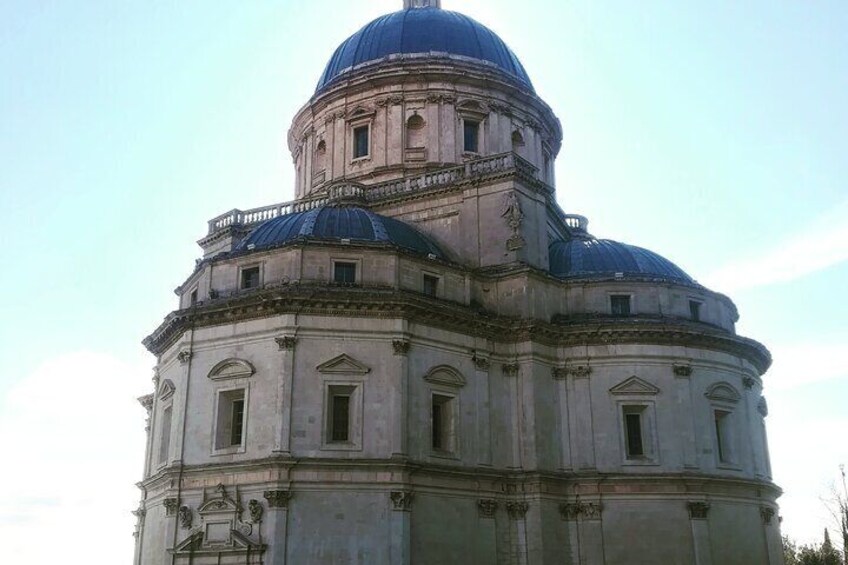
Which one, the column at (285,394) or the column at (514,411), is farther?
the column at (514,411)

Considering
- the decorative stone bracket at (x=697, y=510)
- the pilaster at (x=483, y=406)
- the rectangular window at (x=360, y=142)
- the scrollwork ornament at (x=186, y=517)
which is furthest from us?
the rectangular window at (x=360, y=142)

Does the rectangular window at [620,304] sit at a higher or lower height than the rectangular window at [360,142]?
lower

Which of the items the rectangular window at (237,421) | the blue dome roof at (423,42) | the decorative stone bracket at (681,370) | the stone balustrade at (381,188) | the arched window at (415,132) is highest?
the blue dome roof at (423,42)

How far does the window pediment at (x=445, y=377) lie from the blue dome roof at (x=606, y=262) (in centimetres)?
704

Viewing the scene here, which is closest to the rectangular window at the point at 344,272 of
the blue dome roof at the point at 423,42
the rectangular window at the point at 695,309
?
the rectangular window at the point at 695,309

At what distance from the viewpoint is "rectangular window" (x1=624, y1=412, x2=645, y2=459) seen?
3184 centimetres

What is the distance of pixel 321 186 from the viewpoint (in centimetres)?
4031

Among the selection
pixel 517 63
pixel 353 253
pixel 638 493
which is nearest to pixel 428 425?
pixel 353 253

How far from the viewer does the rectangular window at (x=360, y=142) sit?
40250 mm

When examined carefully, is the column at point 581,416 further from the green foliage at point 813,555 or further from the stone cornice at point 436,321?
the green foliage at point 813,555

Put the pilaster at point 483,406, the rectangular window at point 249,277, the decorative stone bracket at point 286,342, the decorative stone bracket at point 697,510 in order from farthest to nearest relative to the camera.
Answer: the decorative stone bracket at point 697,510 → the rectangular window at point 249,277 → the pilaster at point 483,406 → the decorative stone bracket at point 286,342

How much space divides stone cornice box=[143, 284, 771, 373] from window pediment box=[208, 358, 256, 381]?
140 cm

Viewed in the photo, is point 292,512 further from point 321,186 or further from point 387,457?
point 321,186

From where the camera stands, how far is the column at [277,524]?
2558cm
